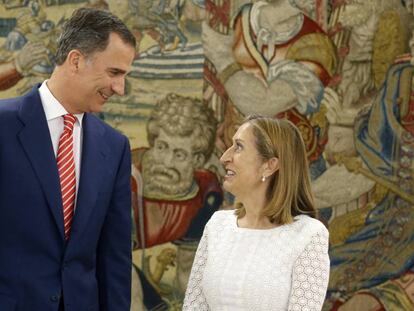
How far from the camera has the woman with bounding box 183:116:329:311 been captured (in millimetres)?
3822

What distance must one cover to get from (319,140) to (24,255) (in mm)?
2920

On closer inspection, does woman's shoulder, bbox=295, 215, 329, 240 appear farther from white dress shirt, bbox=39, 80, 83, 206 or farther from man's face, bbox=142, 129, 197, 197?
man's face, bbox=142, 129, 197, 197

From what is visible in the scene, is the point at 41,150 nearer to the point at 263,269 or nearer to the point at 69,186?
the point at 69,186

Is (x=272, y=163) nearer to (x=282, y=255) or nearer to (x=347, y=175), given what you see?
(x=282, y=255)

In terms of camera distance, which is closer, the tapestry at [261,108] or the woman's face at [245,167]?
the woman's face at [245,167]

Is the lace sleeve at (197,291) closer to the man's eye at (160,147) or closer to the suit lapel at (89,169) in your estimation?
the suit lapel at (89,169)

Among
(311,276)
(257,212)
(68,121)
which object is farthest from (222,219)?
(68,121)

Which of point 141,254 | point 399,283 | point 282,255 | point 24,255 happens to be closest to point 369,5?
point 399,283

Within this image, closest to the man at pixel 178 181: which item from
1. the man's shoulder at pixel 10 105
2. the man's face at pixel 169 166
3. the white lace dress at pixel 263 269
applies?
the man's face at pixel 169 166

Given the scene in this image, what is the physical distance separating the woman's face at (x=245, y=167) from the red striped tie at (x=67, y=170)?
2.23ft

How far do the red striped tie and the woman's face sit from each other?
0.68m

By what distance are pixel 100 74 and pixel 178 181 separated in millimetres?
2495

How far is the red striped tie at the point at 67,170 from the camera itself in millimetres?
3807

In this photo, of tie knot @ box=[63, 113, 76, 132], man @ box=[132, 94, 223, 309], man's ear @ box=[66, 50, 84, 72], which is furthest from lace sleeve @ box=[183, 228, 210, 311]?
man @ box=[132, 94, 223, 309]
